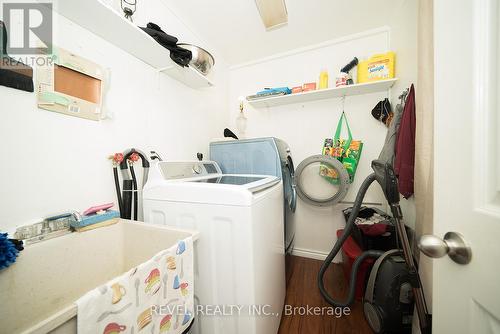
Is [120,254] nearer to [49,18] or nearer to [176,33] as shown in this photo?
[49,18]

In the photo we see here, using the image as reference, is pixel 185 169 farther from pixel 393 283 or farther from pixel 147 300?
pixel 393 283

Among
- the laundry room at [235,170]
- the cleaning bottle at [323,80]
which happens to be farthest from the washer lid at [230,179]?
the cleaning bottle at [323,80]

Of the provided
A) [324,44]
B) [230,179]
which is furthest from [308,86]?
[230,179]

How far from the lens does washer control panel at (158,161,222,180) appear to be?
1.18 metres

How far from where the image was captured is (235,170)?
1.80m

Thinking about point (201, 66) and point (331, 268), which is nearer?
point (201, 66)

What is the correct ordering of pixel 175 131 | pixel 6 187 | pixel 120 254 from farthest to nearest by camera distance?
1. pixel 175 131
2. pixel 120 254
3. pixel 6 187

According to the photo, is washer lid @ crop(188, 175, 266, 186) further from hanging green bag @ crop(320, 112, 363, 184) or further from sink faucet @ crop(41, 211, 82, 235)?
hanging green bag @ crop(320, 112, 363, 184)

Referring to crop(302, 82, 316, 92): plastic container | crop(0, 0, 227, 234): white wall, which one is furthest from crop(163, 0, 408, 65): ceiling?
crop(302, 82, 316, 92): plastic container

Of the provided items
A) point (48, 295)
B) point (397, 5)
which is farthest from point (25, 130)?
point (397, 5)

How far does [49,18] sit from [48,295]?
4.24 ft

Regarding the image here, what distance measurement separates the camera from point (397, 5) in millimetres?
1652

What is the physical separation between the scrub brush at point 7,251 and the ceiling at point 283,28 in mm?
1962

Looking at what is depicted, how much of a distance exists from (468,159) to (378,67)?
1862mm
